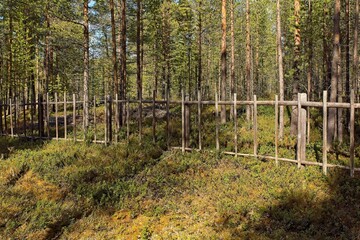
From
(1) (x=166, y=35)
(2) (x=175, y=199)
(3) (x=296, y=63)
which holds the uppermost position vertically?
(1) (x=166, y=35)

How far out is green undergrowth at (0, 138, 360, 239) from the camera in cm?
668

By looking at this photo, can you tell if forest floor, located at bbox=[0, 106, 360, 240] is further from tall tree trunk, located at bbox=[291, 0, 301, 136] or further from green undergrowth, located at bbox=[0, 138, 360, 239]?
tall tree trunk, located at bbox=[291, 0, 301, 136]

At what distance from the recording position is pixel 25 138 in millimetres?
17250

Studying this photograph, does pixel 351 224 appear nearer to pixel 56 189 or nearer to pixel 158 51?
pixel 56 189

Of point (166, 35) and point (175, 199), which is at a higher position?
point (166, 35)

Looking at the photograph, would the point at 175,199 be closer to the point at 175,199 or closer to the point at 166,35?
the point at 175,199

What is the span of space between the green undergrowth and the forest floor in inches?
1.1

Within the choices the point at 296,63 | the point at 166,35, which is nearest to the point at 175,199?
the point at 296,63

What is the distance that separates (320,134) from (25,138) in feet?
56.1

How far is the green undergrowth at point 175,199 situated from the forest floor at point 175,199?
0.09ft

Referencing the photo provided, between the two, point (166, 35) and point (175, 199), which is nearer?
point (175, 199)

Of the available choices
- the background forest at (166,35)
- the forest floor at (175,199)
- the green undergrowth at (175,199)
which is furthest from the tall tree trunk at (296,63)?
the green undergrowth at (175,199)

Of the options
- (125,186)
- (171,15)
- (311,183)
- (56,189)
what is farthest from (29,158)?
(171,15)

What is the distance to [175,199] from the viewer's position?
8.25 m
